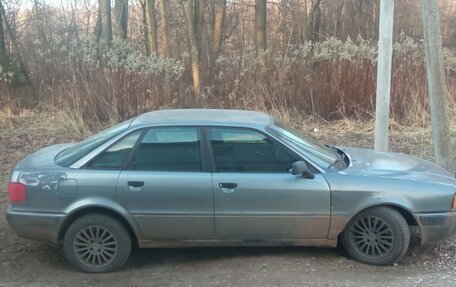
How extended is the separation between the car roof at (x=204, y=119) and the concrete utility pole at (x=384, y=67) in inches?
85.0

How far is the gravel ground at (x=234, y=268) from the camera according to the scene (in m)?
4.60

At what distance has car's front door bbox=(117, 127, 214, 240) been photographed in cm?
472

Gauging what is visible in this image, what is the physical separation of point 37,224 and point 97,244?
1.88 ft

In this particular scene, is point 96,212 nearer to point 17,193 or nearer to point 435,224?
point 17,193

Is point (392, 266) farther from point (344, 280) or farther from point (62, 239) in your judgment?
point (62, 239)

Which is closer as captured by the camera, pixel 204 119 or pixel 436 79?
pixel 204 119

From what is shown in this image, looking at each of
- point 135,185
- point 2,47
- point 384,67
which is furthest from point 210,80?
point 135,185

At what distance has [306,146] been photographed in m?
5.16

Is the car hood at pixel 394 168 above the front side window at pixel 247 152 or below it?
below

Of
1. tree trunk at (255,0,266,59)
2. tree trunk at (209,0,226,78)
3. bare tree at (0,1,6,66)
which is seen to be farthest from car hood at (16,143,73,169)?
tree trunk at (209,0,226,78)

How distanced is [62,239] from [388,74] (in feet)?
14.8

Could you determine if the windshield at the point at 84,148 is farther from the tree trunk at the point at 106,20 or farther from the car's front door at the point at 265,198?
the tree trunk at the point at 106,20

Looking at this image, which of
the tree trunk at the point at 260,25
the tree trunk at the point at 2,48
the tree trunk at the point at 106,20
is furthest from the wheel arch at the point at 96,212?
the tree trunk at the point at 106,20

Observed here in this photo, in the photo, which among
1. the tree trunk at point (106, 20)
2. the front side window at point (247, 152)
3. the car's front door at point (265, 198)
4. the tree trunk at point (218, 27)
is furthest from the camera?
the tree trunk at point (106, 20)
